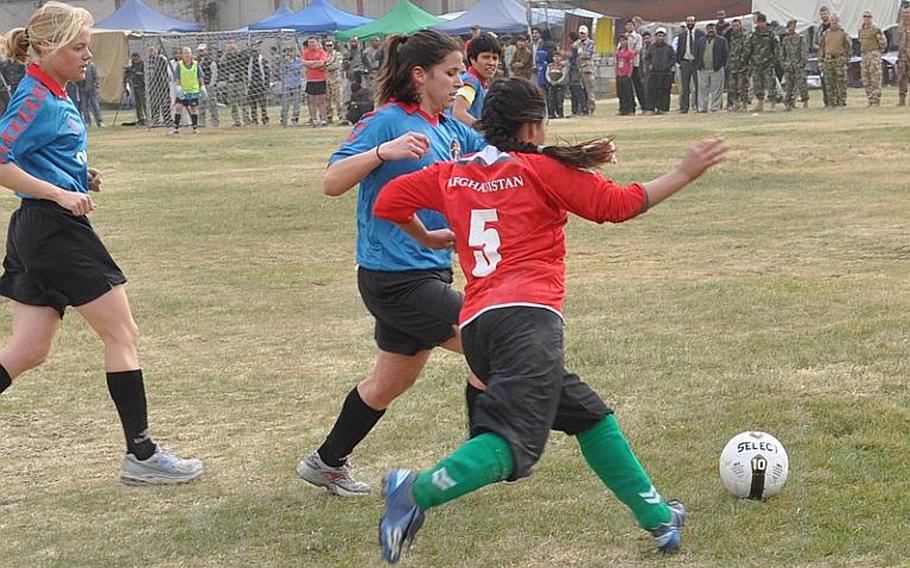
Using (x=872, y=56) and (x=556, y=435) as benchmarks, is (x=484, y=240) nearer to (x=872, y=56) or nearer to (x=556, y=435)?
(x=556, y=435)

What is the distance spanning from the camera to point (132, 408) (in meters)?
5.75

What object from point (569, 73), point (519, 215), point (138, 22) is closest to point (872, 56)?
point (569, 73)

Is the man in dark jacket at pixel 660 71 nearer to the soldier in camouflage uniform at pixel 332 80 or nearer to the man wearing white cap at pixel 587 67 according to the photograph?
the man wearing white cap at pixel 587 67

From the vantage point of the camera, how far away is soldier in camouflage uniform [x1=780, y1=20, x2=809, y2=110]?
29328 millimetres

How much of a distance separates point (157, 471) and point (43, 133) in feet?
Answer: 4.80

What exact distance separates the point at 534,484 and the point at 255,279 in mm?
6187

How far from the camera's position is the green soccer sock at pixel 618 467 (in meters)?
4.46

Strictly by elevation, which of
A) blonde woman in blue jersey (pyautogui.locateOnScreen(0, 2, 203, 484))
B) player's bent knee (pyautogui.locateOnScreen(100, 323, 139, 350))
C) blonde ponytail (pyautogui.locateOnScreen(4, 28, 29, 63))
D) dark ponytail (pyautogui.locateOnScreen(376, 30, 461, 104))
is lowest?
player's bent knee (pyautogui.locateOnScreen(100, 323, 139, 350))

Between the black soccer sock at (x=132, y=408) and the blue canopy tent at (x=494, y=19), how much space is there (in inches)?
1409

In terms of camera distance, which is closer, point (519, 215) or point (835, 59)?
point (519, 215)

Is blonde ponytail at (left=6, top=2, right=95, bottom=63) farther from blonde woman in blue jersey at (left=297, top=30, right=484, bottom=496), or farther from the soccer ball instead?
the soccer ball

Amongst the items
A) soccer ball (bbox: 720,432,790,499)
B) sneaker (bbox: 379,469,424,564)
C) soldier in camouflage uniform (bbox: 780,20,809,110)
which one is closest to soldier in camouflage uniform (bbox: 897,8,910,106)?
soldier in camouflage uniform (bbox: 780,20,809,110)

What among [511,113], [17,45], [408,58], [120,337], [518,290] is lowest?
[120,337]

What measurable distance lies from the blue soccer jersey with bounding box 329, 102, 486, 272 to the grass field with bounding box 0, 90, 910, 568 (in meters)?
0.97
